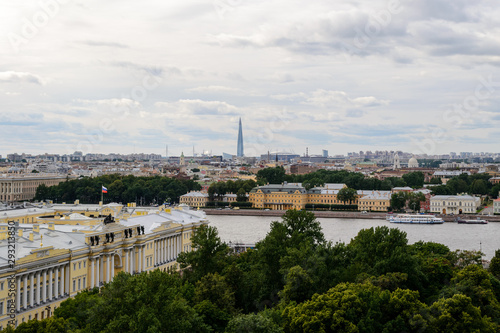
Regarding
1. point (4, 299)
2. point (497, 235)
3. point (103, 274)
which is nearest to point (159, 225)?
point (103, 274)

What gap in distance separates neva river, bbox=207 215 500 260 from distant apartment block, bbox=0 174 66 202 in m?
29.3

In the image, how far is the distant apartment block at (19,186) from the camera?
229ft

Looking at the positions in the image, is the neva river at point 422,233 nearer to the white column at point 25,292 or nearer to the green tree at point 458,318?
the green tree at point 458,318

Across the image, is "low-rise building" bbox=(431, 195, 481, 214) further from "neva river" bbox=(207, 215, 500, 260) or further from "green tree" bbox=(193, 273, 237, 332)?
"green tree" bbox=(193, 273, 237, 332)

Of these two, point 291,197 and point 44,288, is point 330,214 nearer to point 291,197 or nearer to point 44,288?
point 291,197

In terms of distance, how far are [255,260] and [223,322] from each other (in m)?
5.91

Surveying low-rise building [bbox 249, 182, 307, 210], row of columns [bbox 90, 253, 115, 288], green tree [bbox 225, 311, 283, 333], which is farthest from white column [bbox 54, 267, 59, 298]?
low-rise building [bbox 249, 182, 307, 210]

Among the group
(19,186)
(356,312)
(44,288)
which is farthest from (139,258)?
(19,186)

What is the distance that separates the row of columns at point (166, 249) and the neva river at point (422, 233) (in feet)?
23.4

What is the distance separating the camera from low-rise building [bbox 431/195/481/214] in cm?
6045

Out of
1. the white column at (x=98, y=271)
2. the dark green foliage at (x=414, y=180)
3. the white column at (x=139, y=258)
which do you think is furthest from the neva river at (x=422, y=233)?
the dark green foliage at (x=414, y=180)

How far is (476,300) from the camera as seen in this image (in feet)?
55.6

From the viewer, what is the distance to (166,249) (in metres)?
26.8

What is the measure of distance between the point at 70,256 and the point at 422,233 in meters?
27.8
